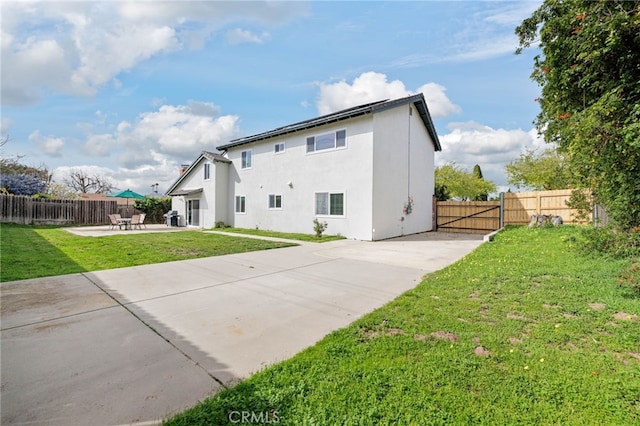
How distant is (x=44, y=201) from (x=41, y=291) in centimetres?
2066

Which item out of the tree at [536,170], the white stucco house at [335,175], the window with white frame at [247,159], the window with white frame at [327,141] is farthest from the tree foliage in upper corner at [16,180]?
the tree at [536,170]

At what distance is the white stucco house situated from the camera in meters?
13.6

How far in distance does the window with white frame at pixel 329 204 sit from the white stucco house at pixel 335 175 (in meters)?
0.05

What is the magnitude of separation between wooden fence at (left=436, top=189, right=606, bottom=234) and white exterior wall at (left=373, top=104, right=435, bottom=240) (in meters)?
1.33

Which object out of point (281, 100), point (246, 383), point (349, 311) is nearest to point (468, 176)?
point (281, 100)

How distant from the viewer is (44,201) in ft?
66.1

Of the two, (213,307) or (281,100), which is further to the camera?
(281,100)

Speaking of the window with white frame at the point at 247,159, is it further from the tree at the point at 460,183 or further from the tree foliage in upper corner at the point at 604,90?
the tree at the point at 460,183

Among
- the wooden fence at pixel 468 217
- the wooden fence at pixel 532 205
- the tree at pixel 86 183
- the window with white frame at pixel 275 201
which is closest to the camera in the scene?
the wooden fence at pixel 532 205

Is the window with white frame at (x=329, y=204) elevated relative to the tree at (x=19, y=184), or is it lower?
lower

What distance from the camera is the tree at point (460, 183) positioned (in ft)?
96.6

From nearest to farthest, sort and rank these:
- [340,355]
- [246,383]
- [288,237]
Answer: [246,383]
[340,355]
[288,237]

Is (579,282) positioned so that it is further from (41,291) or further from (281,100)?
(281,100)

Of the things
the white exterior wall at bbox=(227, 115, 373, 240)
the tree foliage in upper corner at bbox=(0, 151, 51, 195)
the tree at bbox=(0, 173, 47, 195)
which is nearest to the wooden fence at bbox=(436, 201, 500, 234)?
the white exterior wall at bbox=(227, 115, 373, 240)
